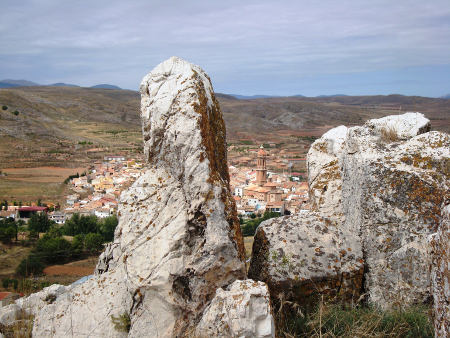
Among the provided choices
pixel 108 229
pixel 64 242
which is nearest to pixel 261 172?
pixel 108 229

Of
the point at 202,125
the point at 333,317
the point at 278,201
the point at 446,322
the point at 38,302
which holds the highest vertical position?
the point at 202,125

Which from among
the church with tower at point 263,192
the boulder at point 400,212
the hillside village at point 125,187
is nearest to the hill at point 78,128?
the hillside village at point 125,187

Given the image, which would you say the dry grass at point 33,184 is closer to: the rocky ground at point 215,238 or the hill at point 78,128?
the hill at point 78,128

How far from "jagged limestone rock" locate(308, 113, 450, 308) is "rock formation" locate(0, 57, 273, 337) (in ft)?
6.63

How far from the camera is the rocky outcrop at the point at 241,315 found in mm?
4031

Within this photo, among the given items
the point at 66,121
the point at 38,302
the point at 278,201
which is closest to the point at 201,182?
the point at 38,302

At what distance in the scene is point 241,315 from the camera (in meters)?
4.09

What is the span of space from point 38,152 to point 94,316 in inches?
4267

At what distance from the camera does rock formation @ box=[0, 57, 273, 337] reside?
4801 millimetres

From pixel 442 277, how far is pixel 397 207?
91.1 inches

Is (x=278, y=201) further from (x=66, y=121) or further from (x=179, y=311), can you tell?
(x=66, y=121)

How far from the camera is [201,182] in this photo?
516cm

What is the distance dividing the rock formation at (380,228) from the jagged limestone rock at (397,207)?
12 millimetres

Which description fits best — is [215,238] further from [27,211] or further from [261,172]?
[261,172]
